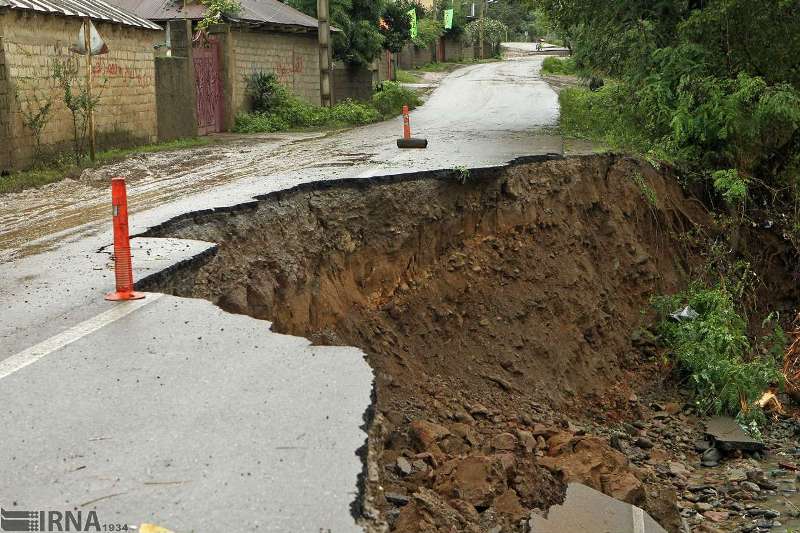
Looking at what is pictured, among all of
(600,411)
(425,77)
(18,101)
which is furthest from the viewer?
(425,77)

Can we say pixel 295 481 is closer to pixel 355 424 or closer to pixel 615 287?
pixel 355 424

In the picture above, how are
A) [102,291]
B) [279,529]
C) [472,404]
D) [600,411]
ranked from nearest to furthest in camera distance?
[279,529]
[102,291]
[472,404]
[600,411]

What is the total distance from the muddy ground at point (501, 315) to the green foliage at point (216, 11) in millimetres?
13063

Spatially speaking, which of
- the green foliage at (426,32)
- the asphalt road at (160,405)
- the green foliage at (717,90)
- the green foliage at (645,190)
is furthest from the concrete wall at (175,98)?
the green foliage at (426,32)

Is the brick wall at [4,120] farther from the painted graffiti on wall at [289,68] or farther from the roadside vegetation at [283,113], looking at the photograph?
the painted graffiti on wall at [289,68]

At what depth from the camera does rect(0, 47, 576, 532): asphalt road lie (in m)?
3.66

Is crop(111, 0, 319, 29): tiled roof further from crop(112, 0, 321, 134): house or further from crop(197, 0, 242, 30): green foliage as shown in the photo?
crop(197, 0, 242, 30): green foliage

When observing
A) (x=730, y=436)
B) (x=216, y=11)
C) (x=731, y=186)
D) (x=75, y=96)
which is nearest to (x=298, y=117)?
(x=216, y=11)

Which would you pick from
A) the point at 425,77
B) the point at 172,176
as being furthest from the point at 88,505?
the point at 425,77

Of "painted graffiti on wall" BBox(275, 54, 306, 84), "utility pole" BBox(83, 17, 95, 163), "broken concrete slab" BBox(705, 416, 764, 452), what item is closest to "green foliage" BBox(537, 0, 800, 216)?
"broken concrete slab" BBox(705, 416, 764, 452)

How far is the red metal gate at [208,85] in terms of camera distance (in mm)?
22516

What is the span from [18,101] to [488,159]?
25.4 feet

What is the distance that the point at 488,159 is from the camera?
500 inches

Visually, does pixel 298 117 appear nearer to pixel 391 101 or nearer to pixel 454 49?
pixel 391 101
